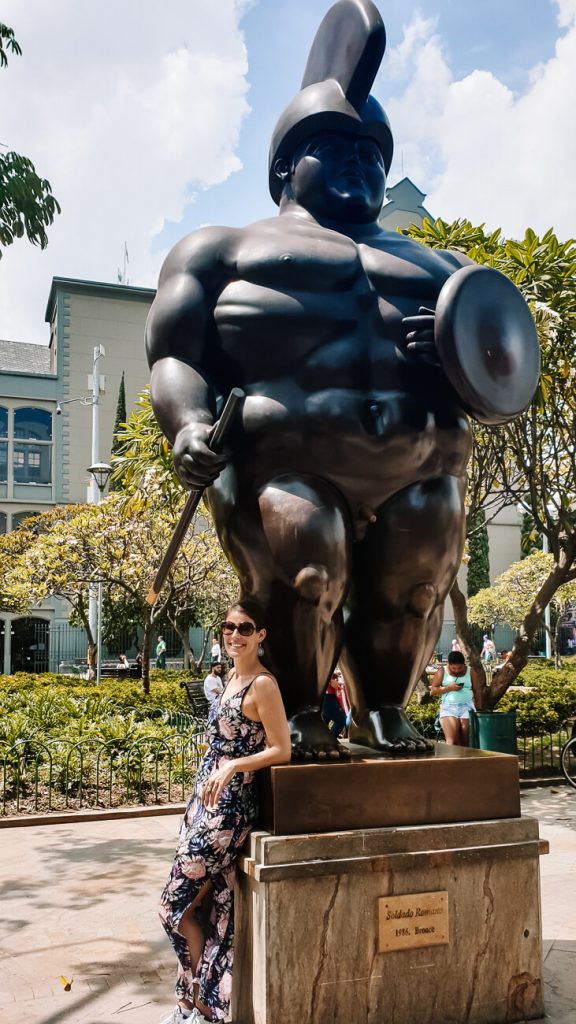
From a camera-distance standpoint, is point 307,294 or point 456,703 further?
point 456,703

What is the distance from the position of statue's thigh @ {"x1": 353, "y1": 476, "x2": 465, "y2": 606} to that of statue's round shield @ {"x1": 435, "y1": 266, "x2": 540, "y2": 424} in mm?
344

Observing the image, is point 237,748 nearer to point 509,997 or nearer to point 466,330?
point 509,997

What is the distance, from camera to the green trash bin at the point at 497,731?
907 centimetres

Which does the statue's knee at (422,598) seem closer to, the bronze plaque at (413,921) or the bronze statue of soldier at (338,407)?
the bronze statue of soldier at (338,407)

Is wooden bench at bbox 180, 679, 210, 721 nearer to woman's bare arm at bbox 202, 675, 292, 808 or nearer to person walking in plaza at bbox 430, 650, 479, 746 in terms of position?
person walking in plaza at bbox 430, 650, 479, 746

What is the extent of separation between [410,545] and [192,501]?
30.6 inches

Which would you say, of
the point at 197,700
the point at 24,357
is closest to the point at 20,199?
the point at 197,700

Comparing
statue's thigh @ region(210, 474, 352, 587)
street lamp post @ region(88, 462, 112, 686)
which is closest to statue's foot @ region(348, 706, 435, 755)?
statue's thigh @ region(210, 474, 352, 587)

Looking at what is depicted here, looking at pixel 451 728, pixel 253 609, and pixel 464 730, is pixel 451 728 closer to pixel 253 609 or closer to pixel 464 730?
pixel 464 730

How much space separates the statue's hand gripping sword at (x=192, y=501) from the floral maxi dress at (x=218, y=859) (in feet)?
1.85

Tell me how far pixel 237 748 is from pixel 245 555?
649 millimetres

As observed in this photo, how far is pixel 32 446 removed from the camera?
34.6 m

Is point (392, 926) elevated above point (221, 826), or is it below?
below

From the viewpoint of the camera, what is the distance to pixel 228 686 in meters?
2.95
